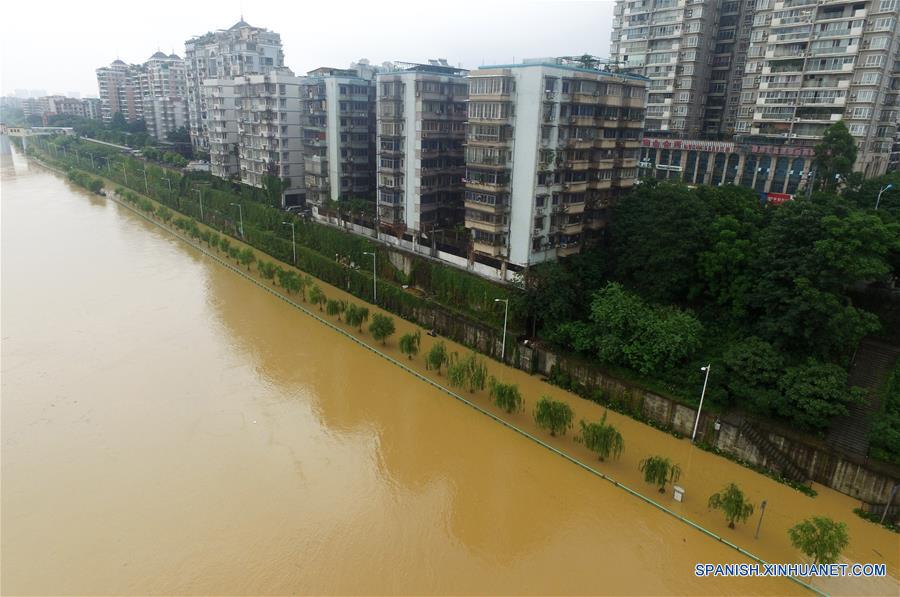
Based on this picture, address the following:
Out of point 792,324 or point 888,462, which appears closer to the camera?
point 888,462

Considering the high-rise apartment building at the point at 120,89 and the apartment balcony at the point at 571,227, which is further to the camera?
the high-rise apartment building at the point at 120,89

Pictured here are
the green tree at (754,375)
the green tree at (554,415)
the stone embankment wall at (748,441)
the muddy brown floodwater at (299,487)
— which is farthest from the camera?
the green tree at (554,415)

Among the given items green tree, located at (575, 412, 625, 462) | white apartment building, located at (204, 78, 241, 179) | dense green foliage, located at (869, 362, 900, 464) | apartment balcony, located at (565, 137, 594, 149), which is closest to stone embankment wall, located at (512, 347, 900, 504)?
dense green foliage, located at (869, 362, 900, 464)

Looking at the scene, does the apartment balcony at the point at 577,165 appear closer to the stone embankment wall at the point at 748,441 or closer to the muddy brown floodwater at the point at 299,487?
the stone embankment wall at the point at 748,441

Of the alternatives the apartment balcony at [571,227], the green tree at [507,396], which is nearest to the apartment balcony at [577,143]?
the apartment balcony at [571,227]

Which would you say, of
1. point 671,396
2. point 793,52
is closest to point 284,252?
point 671,396

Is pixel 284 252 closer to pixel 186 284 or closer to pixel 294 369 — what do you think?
pixel 186 284
